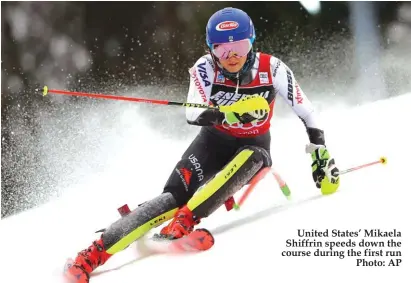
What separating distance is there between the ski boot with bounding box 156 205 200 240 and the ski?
24 mm

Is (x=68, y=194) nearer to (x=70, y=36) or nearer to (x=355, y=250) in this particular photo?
(x=355, y=250)

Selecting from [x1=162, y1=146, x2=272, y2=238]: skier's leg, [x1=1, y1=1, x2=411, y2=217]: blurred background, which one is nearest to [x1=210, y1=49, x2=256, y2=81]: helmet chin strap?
[x1=162, y1=146, x2=272, y2=238]: skier's leg

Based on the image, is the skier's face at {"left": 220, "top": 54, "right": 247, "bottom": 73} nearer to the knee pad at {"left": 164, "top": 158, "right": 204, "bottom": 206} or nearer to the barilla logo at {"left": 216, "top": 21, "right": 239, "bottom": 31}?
the barilla logo at {"left": 216, "top": 21, "right": 239, "bottom": 31}

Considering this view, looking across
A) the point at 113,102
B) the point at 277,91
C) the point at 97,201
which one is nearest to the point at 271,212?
the point at 277,91

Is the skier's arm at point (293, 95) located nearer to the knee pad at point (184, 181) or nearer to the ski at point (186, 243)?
the knee pad at point (184, 181)

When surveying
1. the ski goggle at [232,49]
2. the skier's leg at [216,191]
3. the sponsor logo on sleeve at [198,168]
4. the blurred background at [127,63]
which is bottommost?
the skier's leg at [216,191]

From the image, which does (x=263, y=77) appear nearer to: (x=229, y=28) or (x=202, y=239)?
(x=229, y=28)

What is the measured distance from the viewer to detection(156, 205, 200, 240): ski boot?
9.10ft

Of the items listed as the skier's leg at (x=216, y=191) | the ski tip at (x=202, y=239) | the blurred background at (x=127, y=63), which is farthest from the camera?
the blurred background at (x=127, y=63)

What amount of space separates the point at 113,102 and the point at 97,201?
1.75 m

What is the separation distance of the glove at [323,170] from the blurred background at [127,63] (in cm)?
203

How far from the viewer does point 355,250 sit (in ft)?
8.70

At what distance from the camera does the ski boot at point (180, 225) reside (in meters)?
2.77

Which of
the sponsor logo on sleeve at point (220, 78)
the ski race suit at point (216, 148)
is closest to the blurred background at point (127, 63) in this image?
the ski race suit at point (216, 148)
